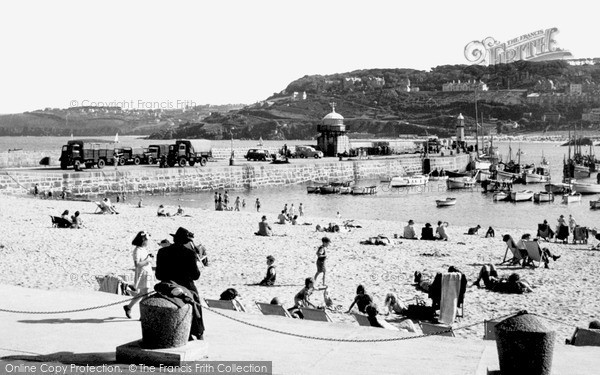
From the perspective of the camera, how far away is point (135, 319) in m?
9.42

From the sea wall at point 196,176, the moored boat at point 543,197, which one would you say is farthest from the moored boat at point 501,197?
the sea wall at point 196,176

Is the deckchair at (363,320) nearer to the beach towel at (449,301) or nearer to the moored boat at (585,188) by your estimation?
the beach towel at (449,301)

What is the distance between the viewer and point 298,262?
65.7 feet

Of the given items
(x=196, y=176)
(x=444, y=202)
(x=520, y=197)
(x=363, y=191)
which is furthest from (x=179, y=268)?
(x=196, y=176)

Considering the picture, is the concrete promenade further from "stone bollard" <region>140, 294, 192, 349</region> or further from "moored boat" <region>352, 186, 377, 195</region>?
"moored boat" <region>352, 186, 377, 195</region>

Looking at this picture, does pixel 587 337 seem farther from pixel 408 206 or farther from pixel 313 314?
pixel 408 206

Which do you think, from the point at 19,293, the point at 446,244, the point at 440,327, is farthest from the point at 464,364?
the point at 446,244

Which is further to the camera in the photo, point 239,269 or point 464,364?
point 239,269

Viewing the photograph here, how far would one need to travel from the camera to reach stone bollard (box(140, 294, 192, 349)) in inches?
282

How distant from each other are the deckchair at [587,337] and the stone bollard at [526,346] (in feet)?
11.9

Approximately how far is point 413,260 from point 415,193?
43898mm

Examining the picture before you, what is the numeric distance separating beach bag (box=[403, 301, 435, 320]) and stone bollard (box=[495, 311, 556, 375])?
615cm

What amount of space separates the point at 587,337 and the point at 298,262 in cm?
1069

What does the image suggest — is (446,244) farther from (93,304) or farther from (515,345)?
(515,345)
